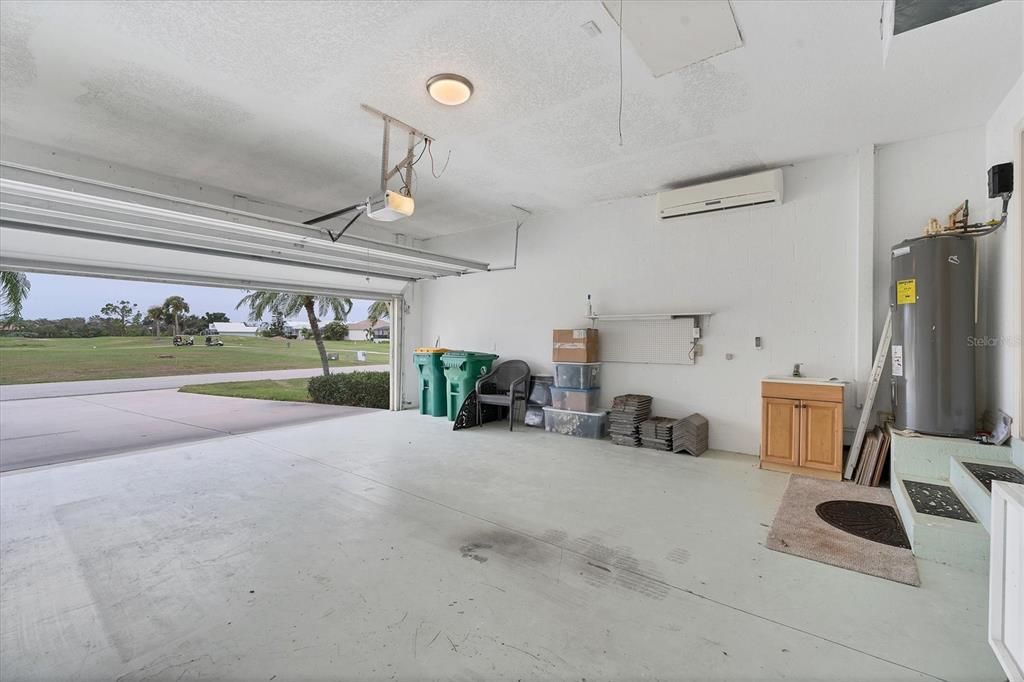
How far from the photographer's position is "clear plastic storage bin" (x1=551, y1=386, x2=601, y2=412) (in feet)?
17.9

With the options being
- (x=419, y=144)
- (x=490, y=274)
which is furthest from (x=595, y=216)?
(x=419, y=144)

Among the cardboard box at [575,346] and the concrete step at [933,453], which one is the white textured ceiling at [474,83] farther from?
the concrete step at [933,453]

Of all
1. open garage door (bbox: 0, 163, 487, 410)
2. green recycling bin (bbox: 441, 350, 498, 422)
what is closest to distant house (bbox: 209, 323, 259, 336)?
open garage door (bbox: 0, 163, 487, 410)

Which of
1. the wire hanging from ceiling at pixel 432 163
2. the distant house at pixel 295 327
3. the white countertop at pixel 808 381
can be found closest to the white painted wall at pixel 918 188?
the white countertop at pixel 808 381

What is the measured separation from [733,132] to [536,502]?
364cm

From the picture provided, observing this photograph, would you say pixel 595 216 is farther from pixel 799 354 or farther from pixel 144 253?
pixel 144 253

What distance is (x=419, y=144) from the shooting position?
12.5 feet

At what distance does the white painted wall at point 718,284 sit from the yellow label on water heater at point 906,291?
0.59m

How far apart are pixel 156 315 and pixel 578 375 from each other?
9537 millimetres

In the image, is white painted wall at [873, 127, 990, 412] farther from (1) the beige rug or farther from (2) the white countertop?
(1) the beige rug

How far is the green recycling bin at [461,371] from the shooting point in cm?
641

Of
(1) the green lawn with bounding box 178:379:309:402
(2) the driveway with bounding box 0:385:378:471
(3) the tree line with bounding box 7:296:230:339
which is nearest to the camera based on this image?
(2) the driveway with bounding box 0:385:378:471

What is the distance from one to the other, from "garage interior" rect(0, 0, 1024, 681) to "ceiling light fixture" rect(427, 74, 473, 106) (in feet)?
0.07

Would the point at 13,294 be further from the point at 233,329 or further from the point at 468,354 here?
the point at 468,354
